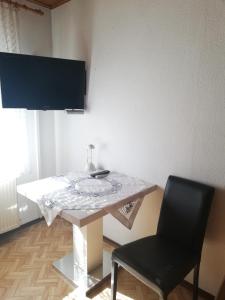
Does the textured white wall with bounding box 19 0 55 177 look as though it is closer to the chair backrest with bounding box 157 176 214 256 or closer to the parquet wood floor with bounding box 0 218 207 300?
the parquet wood floor with bounding box 0 218 207 300

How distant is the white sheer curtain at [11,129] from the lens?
2.15m

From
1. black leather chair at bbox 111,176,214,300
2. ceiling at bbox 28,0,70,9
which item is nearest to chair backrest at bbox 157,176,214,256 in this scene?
black leather chair at bbox 111,176,214,300

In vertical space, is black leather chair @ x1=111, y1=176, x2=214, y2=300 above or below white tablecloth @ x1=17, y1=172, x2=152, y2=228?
below

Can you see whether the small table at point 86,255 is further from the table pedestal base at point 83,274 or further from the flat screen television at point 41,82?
the flat screen television at point 41,82

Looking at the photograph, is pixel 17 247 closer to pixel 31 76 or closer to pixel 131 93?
pixel 31 76

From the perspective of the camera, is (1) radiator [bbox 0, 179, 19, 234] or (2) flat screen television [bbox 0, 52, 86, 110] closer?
(2) flat screen television [bbox 0, 52, 86, 110]

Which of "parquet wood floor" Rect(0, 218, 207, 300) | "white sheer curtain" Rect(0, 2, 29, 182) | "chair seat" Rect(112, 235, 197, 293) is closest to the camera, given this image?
"chair seat" Rect(112, 235, 197, 293)

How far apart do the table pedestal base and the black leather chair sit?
1.06 ft

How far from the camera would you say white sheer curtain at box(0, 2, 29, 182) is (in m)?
2.15

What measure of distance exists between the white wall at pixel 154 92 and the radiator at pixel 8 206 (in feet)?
2.73

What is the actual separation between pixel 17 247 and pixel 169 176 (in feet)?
5.61

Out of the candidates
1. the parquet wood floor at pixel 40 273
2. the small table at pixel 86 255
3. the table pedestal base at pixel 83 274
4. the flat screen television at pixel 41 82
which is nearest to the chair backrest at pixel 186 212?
the small table at pixel 86 255

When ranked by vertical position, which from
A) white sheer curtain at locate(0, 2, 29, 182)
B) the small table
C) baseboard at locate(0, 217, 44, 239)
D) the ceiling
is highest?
the ceiling

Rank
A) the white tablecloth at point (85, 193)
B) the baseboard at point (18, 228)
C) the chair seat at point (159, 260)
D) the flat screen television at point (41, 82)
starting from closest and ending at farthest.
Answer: the chair seat at point (159, 260) → the white tablecloth at point (85, 193) → the flat screen television at point (41, 82) → the baseboard at point (18, 228)
